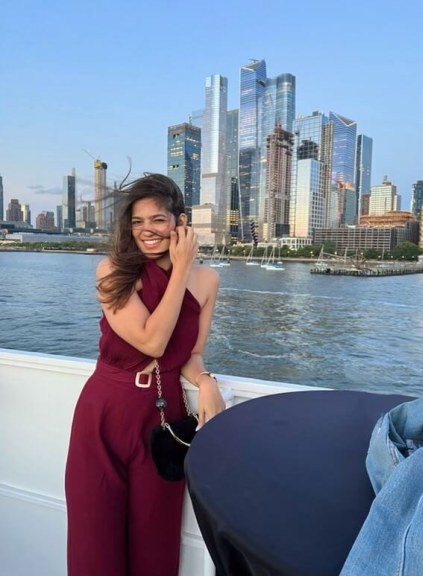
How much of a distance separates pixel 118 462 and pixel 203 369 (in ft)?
0.92

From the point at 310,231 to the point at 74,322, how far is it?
67342 mm

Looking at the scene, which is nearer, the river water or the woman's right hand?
the woman's right hand

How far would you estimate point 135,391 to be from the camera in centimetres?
97

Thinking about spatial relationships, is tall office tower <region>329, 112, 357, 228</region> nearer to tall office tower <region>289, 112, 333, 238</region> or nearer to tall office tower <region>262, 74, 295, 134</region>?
tall office tower <region>289, 112, 333, 238</region>

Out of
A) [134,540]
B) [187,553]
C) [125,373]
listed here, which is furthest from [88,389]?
[187,553]

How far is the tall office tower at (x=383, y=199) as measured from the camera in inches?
3659

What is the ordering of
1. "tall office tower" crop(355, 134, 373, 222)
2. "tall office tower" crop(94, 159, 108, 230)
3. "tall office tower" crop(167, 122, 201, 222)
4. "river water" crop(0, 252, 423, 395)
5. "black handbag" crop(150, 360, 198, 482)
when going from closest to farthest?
"black handbag" crop(150, 360, 198, 482) < "tall office tower" crop(94, 159, 108, 230) < "river water" crop(0, 252, 423, 395) < "tall office tower" crop(167, 122, 201, 222) < "tall office tower" crop(355, 134, 373, 222)

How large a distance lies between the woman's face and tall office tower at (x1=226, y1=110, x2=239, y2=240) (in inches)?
2784

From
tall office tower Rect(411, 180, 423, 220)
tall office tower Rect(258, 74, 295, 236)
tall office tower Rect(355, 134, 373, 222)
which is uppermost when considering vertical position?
tall office tower Rect(258, 74, 295, 236)

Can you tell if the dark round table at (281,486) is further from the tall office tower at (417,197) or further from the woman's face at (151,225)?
the tall office tower at (417,197)

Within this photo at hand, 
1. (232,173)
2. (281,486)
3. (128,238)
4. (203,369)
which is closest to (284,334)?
(203,369)

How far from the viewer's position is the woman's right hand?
0.96 meters

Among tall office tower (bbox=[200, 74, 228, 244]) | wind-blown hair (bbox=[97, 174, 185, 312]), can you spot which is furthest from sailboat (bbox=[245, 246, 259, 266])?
wind-blown hair (bbox=[97, 174, 185, 312])

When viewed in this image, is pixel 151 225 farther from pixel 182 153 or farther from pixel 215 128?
pixel 215 128
